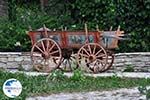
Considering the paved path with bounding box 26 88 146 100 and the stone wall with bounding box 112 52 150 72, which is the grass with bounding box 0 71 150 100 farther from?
the stone wall with bounding box 112 52 150 72

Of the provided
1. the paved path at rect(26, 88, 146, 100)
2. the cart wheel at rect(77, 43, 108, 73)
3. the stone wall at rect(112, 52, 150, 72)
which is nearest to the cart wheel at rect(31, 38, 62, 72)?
the cart wheel at rect(77, 43, 108, 73)

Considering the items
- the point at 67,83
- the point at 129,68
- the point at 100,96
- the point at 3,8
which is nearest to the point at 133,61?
the point at 129,68

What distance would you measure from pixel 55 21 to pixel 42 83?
3987mm

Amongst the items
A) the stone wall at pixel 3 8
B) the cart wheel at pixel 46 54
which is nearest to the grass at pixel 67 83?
the cart wheel at pixel 46 54

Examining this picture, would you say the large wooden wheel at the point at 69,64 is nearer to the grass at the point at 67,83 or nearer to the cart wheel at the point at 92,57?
the cart wheel at the point at 92,57

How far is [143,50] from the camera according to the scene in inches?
545

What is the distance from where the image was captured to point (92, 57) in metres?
12.6

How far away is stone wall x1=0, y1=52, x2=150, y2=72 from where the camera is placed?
43.4 feet

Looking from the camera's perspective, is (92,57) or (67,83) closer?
(67,83)

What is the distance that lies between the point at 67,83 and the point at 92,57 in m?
1.74

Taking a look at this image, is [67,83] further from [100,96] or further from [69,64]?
[69,64]

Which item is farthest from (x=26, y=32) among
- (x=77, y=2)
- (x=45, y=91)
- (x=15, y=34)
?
(x=45, y=91)

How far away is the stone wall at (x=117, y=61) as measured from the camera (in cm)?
1322

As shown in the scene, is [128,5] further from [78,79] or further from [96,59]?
[78,79]
